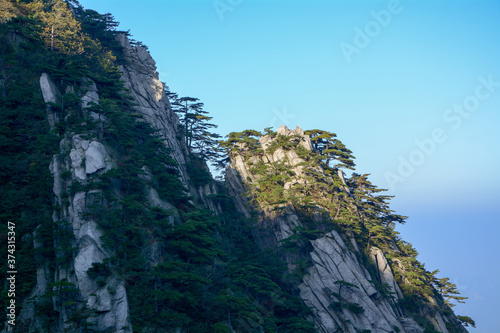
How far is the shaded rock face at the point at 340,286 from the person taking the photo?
3319 centimetres

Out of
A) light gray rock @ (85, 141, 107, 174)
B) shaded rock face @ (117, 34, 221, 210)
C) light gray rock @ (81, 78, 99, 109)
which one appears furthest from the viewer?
shaded rock face @ (117, 34, 221, 210)

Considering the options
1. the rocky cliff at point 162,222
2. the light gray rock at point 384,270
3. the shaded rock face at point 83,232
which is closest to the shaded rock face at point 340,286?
the light gray rock at point 384,270

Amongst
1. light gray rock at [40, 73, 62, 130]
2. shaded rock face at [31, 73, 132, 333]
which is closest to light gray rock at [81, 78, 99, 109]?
light gray rock at [40, 73, 62, 130]

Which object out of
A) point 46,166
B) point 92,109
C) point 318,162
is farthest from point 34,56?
point 318,162

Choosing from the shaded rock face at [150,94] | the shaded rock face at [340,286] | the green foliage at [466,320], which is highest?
the shaded rock face at [150,94]

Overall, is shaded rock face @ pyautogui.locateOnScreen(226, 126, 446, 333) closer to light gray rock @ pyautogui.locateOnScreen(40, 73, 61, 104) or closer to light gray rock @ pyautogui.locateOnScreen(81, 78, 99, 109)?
light gray rock @ pyautogui.locateOnScreen(81, 78, 99, 109)

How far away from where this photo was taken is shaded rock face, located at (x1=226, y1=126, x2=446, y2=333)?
33.2 meters

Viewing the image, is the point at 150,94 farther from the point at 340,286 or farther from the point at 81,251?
the point at 340,286

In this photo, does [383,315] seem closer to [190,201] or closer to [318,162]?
[318,162]

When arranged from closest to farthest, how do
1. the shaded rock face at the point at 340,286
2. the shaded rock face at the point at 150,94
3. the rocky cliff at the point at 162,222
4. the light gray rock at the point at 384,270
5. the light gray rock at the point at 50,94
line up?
the rocky cliff at the point at 162,222
the light gray rock at the point at 50,94
the shaded rock face at the point at 340,286
the light gray rock at the point at 384,270
the shaded rock face at the point at 150,94

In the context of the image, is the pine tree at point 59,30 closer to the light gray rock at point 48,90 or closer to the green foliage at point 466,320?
the light gray rock at point 48,90

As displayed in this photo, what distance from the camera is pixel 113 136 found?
30953 mm

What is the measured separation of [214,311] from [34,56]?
28.2 m

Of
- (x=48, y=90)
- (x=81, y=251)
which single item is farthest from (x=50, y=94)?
(x=81, y=251)
